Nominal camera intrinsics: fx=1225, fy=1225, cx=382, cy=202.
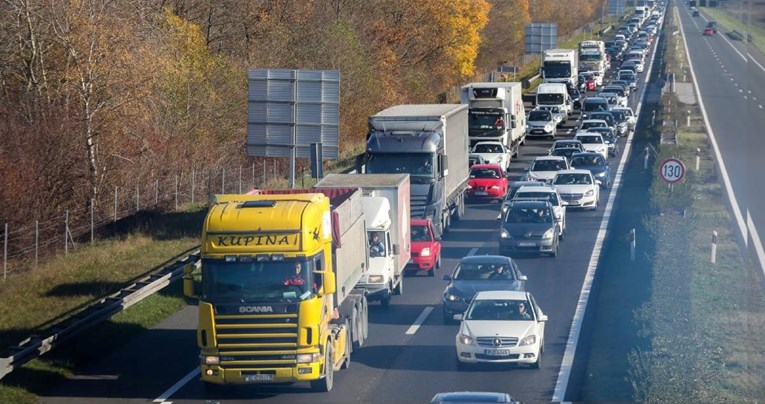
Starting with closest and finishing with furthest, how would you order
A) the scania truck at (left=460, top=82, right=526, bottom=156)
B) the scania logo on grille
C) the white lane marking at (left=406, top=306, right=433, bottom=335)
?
the scania logo on grille
the white lane marking at (left=406, top=306, right=433, bottom=335)
the scania truck at (left=460, top=82, right=526, bottom=156)

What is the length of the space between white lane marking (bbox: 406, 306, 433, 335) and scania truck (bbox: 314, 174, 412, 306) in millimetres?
895

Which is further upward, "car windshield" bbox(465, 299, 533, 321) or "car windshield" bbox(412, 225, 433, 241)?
"car windshield" bbox(412, 225, 433, 241)

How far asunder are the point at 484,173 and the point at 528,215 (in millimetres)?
12060

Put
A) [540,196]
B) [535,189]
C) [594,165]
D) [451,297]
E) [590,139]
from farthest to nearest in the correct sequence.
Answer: [590,139] → [594,165] → [535,189] → [540,196] → [451,297]

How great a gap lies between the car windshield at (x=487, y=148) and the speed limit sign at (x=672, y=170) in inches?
761

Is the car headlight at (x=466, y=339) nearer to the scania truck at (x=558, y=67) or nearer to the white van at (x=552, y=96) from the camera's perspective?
the white van at (x=552, y=96)

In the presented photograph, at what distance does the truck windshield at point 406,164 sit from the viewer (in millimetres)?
35469

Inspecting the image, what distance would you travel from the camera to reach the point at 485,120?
5481 cm

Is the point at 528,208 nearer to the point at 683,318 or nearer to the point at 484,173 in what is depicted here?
the point at 484,173

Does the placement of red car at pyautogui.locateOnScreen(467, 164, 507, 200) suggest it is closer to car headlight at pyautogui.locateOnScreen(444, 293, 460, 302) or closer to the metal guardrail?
the metal guardrail

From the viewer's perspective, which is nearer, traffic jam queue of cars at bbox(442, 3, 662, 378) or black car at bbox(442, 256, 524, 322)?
traffic jam queue of cars at bbox(442, 3, 662, 378)

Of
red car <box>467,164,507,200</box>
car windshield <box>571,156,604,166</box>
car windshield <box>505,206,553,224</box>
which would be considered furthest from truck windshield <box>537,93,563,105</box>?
car windshield <box>505,206,553,224</box>

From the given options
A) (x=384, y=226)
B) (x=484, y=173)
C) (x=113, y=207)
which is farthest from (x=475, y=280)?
(x=484, y=173)

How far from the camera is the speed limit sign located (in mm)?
32562
